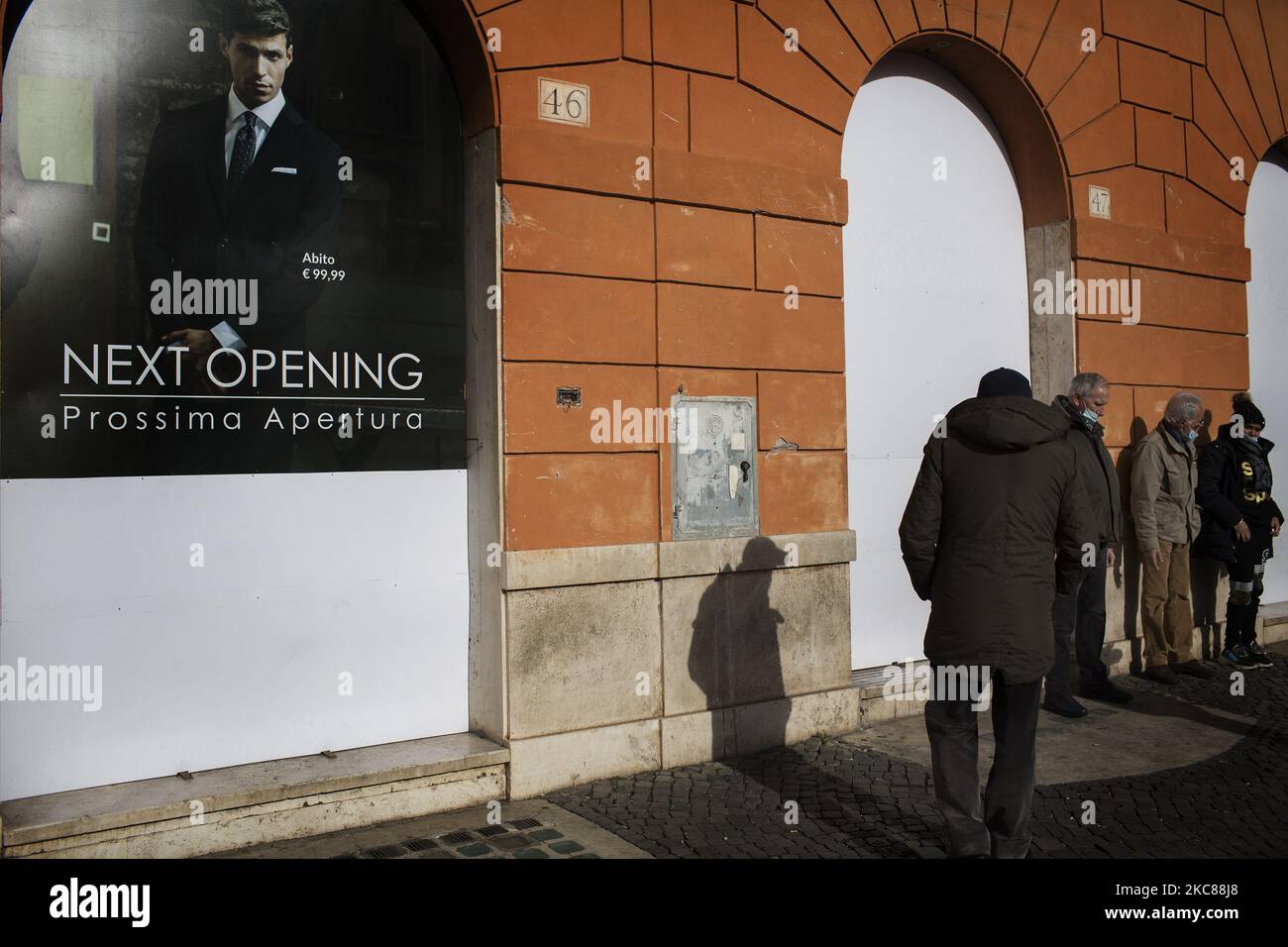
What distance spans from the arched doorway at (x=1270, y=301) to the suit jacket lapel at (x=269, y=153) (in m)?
8.73

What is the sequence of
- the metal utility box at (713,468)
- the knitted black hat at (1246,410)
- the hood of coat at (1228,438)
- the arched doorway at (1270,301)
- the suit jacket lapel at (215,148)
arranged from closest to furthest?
the suit jacket lapel at (215,148), the metal utility box at (713,468), the hood of coat at (1228,438), the knitted black hat at (1246,410), the arched doorway at (1270,301)

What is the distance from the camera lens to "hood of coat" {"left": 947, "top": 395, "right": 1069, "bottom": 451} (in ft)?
14.2

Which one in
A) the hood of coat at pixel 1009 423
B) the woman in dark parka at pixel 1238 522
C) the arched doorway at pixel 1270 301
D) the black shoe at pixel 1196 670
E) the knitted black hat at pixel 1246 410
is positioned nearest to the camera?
the hood of coat at pixel 1009 423

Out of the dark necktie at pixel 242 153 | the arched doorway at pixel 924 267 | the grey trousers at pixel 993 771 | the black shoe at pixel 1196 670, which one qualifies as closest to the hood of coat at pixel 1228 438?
the arched doorway at pixel 924 267

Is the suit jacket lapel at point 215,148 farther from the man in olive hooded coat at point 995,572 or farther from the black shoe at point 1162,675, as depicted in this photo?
the black shoe at point 1162,675

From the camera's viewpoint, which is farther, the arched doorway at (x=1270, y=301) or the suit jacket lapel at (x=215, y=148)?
the arched doorway at (x=1270, y=301)

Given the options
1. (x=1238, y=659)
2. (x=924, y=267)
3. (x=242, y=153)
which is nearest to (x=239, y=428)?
(x=242, y=153)

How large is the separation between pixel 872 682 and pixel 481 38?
460 cm

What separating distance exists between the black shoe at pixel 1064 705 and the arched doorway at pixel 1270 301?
14.8 ft

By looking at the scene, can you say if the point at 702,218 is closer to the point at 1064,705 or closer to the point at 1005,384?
the point at 1005,384

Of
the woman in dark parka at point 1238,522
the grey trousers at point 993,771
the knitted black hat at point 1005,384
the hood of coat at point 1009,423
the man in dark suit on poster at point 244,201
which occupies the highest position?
the man in dark suit on poster at point 244,201

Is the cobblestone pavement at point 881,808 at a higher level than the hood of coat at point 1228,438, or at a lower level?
lower

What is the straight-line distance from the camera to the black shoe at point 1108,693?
752cm
